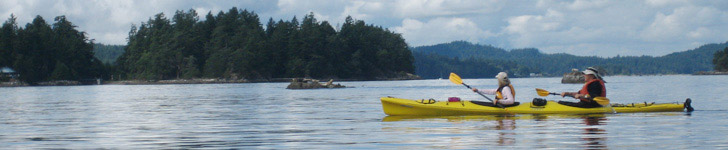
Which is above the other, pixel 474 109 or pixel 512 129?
pixel 474 109

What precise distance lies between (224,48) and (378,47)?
124 feet

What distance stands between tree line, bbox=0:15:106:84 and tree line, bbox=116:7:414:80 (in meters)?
9.85

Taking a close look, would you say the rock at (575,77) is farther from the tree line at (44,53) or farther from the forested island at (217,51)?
the tree line at (44,53)

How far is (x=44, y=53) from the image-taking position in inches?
5955

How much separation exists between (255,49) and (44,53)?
126 ft

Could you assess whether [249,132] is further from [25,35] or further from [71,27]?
[71,27]

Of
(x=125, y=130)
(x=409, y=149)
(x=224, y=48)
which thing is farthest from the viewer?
(x=224, y=48)

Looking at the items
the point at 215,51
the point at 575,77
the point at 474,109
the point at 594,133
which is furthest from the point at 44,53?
the point at 594,133

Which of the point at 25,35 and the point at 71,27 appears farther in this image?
the point at 71,27

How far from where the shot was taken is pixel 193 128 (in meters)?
20.9

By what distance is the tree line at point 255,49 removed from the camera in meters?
158

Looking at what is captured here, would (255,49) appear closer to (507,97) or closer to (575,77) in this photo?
(575,77)

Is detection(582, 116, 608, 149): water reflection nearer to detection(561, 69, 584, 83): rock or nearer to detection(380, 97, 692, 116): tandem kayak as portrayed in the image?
detection(380, 97, 692, 116): tandem kayak

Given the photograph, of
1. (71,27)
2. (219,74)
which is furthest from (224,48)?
(71,27)
